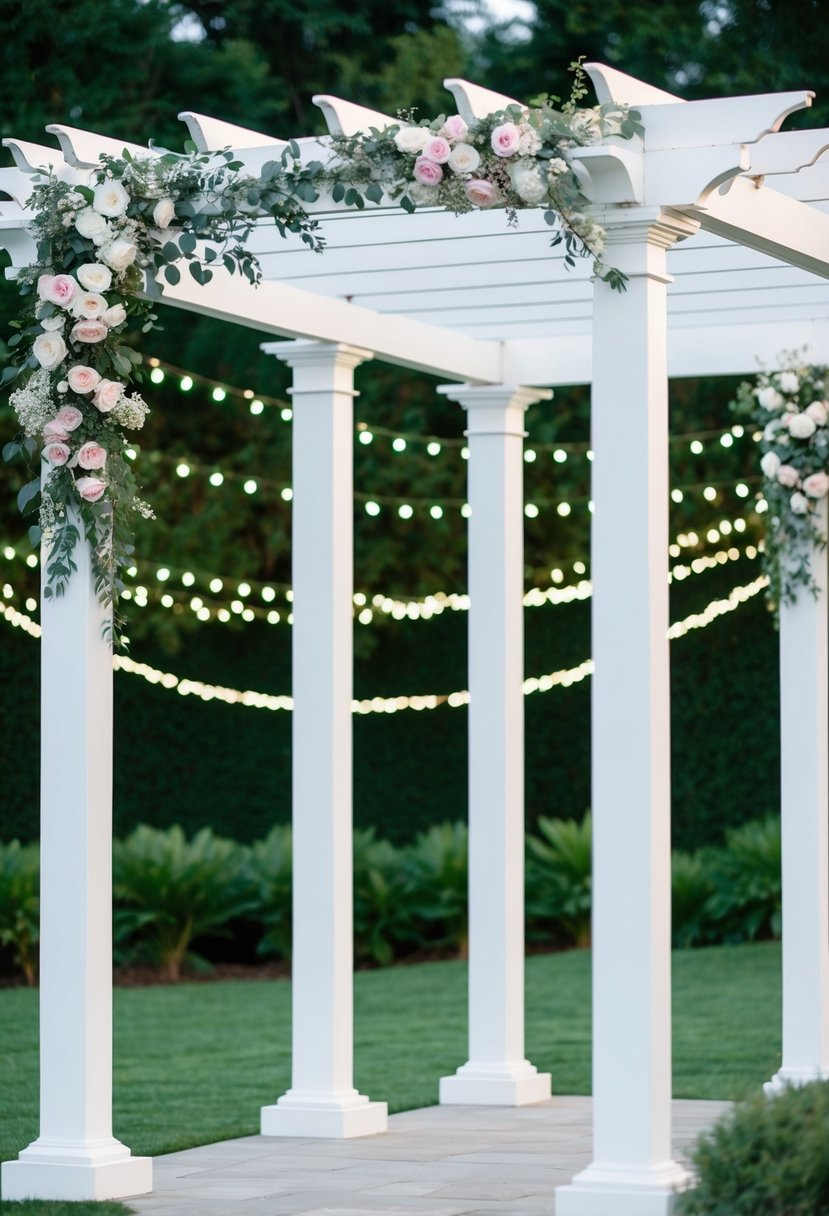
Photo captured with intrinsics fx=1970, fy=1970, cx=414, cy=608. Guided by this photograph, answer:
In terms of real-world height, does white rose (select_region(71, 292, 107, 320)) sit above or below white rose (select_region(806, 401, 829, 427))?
below

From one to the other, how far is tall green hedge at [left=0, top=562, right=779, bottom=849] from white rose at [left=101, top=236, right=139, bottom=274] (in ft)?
26.0

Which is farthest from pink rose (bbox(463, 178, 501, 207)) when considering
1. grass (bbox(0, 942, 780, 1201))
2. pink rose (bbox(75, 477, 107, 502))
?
grass (bbox(0, 942, 780, 1201))

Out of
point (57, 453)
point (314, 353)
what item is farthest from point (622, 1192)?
point (314, 353)

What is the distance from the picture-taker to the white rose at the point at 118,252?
590 centimetres

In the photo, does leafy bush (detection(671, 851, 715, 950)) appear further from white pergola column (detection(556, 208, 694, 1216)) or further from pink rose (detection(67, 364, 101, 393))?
pink rose (detection(67, 364, 101, 393))

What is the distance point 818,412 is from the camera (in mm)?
8414

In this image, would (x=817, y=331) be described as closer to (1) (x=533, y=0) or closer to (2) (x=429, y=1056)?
(2) (x=429, y=1056)

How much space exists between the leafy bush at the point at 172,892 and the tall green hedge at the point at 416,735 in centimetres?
92

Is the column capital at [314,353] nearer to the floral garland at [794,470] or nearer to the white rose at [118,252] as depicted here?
the white rose at [118,252]

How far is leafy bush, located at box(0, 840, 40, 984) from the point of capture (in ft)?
40.5

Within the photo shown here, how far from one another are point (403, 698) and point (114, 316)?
29.5 feet

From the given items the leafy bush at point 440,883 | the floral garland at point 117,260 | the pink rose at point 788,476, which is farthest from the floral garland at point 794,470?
the leafy bush at point 440,883

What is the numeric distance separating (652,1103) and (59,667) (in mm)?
2210

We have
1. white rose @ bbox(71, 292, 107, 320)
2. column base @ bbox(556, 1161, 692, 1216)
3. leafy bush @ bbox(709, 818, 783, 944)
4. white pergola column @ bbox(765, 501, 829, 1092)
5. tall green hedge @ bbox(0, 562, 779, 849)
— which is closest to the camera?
column base @ bbox(556, 1161, 692, 1216)
